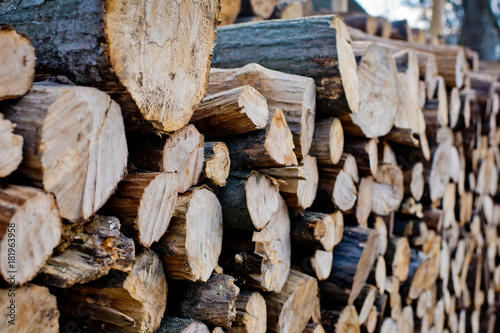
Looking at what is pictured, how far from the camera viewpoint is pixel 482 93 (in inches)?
163

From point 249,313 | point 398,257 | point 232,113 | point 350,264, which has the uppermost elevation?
point 232,113

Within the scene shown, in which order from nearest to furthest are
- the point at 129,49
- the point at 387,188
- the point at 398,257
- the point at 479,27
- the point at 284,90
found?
the point at 129,49, the point at 284,90, the point at 387,188, the point at 398,257, the point at 479,27

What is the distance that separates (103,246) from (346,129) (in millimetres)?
1475

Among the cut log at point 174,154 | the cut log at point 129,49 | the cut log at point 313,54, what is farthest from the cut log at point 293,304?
the cut log at point 129,49

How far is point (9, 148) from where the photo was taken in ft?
2.91

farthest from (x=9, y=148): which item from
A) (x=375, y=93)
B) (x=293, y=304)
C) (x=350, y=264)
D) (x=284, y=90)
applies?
(x=375, y=93)

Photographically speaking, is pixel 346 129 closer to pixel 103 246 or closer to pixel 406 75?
pixel 406 75

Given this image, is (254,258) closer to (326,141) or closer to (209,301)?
(209,301)

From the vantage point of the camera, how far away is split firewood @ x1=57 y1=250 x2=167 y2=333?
3.91ft

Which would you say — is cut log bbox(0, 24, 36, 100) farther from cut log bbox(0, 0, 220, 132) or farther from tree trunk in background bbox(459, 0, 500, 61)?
tree trunk in background bbox(459, 0, 500, 61)

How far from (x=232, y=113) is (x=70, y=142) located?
605 millimetres

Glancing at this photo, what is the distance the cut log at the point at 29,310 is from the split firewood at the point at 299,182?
2.90 feet

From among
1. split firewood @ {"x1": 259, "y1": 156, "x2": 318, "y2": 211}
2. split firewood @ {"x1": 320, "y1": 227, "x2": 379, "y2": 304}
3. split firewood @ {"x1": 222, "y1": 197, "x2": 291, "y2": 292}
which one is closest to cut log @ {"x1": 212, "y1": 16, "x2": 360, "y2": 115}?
split firewood @ {"x1": 259, "y1": 156, "x2": 318, "y2": 211}

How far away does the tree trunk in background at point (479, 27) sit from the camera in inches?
305
